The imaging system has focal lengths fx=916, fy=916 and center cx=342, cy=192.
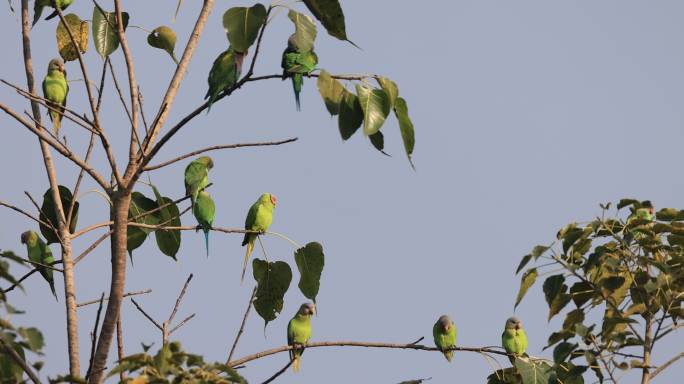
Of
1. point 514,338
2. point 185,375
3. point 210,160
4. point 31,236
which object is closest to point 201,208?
point 210,160

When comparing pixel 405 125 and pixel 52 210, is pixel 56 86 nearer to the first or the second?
pixel 52 210

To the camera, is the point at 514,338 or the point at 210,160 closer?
the point at 210,160

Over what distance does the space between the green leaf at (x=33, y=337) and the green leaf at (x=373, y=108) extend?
1.22 meters

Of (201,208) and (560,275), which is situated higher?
(201,208)

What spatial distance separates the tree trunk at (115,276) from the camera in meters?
2.82

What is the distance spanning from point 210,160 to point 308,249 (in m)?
1.82

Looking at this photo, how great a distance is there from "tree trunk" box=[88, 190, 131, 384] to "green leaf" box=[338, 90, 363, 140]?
29.2 inches

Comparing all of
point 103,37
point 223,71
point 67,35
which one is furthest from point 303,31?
point 67,35

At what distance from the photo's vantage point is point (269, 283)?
3.85 meters

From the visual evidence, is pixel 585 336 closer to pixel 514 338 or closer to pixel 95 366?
pixel 95 366

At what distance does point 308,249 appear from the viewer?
3.83 metres

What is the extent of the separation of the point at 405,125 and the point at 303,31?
1.65 feet

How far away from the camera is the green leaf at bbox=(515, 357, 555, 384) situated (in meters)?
3.90

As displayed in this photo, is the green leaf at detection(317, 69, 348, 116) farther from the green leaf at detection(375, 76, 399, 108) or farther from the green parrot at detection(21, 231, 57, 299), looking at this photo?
the green parrot at detection(21, 231, 57, 299)
